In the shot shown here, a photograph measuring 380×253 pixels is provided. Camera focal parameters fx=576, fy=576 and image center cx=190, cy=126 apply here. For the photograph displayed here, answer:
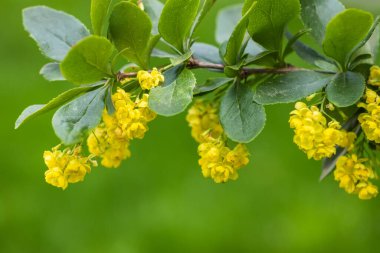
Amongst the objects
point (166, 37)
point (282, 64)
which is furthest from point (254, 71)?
point (166, 37)

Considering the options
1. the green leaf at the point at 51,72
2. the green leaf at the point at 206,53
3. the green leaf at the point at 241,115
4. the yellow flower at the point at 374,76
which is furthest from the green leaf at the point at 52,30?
the yellow flower at the point at 374,76

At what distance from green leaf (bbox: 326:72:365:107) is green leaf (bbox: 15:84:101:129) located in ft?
1.64

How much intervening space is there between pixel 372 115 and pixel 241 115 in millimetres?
264

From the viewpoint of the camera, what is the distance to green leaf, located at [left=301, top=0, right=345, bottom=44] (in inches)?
52.7

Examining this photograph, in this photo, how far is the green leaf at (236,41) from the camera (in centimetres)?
111

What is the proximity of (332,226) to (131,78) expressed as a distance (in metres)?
2.18

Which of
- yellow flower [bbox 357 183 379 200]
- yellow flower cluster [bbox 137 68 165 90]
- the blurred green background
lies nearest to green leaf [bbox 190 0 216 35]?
yellow flower cluster [bbox 137 68 165 90]

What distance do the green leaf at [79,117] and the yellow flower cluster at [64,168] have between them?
0.14 m

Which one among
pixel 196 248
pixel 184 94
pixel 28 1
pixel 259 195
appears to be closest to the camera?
pixel 184 94

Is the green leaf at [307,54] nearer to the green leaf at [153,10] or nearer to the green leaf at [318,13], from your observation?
the green leaf at [318,13]

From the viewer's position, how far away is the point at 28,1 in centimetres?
507

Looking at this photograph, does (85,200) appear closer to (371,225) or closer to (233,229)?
(233,229)

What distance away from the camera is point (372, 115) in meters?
1.16

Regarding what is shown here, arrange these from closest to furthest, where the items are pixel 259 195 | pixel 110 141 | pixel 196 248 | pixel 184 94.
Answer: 1. pixel 184 94
2. pixel 110 141
3. pixel 196 248
4. pixel 259 195
